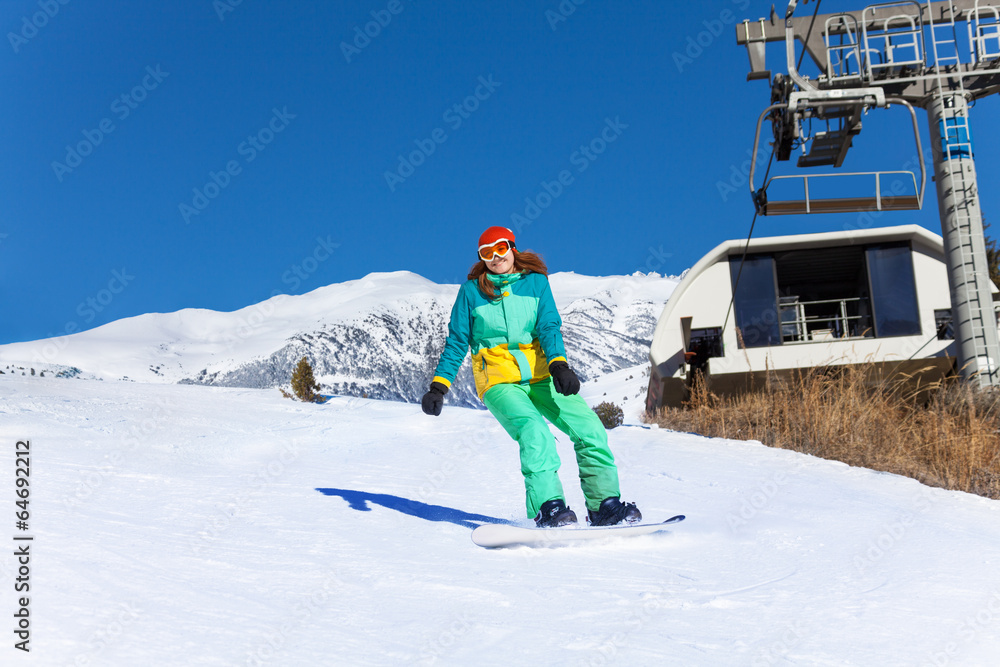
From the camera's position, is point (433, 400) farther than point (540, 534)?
Yes

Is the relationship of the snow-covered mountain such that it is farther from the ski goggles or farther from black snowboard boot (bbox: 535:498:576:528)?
black snowboard boot (bbox: 535:498:576:528)

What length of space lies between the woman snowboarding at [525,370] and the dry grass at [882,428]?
2.84m

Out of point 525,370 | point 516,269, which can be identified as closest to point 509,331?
point 525,370

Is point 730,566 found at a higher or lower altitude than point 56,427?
lower

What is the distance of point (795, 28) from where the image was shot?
36.7ft

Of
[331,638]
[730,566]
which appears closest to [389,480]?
[730,566]

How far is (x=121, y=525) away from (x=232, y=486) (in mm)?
1230

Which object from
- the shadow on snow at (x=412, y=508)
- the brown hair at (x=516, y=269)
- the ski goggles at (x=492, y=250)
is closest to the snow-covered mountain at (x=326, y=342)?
the shadow on snow at (x=412, y=508)

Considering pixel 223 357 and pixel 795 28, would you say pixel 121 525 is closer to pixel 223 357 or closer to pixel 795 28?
pixel 795 28

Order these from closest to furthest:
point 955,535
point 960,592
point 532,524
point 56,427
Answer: point 960,592
point 955,535
point 532,524
point 56,427

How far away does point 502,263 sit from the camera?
3.40m

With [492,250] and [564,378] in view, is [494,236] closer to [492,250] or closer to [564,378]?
[492,250]

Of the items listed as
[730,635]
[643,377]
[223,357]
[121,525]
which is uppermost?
[223,357]

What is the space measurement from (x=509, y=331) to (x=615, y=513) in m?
0.90
